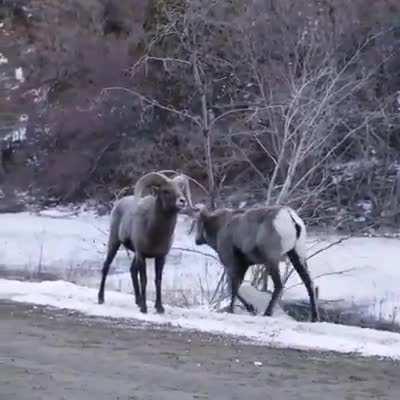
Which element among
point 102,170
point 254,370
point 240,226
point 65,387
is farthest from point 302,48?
point 102,170

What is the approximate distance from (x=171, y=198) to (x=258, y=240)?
1.43 metres

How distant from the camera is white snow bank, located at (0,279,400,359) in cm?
1302

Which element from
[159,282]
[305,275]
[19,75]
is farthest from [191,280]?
[19,75]

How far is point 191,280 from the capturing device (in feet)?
82.9

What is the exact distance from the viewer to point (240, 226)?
Result: 16.6 meters

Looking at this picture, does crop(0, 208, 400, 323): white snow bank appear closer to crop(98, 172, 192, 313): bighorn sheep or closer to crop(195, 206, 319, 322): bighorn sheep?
crop(195, 206, 319, 322): bighorn sheep

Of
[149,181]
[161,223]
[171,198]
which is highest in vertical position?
[149,181]

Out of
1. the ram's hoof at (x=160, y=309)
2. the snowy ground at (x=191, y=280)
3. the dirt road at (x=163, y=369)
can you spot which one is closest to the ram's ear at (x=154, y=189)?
the ram's hoof at (x=160, y=309)

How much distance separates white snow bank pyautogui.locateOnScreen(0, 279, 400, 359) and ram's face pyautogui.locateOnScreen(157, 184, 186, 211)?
141cm

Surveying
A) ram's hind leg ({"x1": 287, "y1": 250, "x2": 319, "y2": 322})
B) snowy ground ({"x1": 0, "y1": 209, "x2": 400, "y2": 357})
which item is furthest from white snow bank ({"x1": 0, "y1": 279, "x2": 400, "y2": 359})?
ram's hind leg ({"x1": 287, "y1": 250, "x2": 319, "y2": 322})

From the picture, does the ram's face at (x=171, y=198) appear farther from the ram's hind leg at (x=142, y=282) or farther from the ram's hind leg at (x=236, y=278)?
the ram's hind leg at (x=236, y=278)

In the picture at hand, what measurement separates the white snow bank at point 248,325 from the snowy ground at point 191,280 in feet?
0.04

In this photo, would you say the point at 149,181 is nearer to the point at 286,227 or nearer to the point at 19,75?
the point at 286,227

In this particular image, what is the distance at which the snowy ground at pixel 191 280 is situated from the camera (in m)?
13.9
